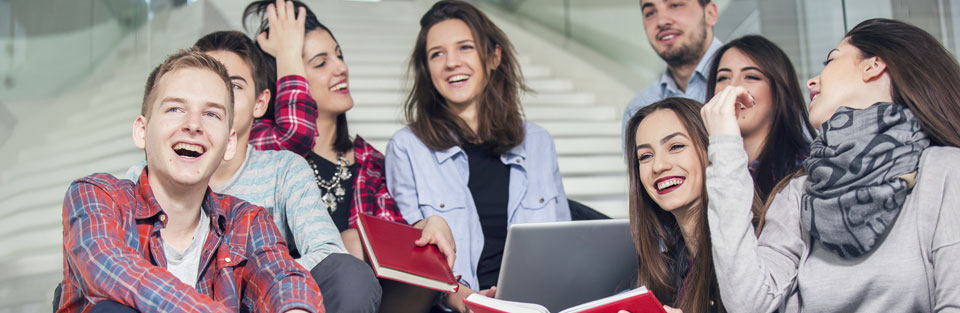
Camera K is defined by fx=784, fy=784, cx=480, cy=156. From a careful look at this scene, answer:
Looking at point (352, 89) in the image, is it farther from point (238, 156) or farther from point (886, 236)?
point (886, 236)

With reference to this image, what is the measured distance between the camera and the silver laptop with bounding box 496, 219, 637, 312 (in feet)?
6.50

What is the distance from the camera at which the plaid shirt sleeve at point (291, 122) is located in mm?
2562

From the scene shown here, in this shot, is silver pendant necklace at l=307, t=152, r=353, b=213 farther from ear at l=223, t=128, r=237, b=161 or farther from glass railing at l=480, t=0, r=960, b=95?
glass railing at l=480, t=0, r=960, b=95

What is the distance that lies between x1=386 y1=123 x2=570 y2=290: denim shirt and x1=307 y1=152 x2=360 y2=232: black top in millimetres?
139

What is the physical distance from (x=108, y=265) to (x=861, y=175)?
145cm

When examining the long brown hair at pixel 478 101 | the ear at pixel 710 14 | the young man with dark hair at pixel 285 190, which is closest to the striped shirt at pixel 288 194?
the young man with dark hair at pixel 285 190

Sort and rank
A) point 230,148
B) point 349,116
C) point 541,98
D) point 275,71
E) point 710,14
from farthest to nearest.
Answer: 1. point 541,98
2. point 349,116
3. point 710,14
4. point 275,71
5. point 230,148

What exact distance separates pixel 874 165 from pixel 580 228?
2.35 feet

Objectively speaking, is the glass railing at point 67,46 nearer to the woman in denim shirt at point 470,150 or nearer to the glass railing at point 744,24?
the woman in denim shirt at point 470,150

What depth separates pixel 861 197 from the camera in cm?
149

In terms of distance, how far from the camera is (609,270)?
221 centimetres

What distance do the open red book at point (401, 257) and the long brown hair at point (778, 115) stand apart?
0.92m

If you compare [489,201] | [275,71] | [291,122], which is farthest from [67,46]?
[489,201]

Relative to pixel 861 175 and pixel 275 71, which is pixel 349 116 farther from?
pixel 861 175
